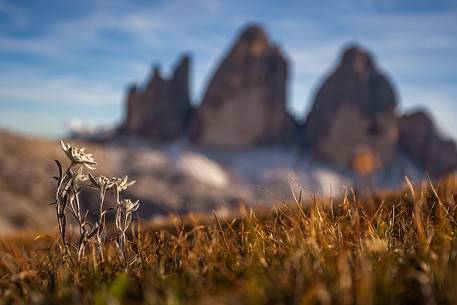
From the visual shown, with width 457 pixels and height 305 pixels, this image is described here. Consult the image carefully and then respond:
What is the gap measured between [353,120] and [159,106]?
59502 mm

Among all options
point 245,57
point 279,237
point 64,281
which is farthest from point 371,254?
point 245,57

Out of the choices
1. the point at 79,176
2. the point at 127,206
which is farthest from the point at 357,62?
the point at 79,176

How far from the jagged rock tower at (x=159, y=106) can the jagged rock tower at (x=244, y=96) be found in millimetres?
7264

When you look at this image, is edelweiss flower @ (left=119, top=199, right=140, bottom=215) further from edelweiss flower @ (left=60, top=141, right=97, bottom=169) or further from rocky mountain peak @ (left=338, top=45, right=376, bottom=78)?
rocky mountain peak @ (left=338, top=45, right=376, bottom=78)

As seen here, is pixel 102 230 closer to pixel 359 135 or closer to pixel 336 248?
pixel 336 248

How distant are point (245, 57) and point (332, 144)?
38.3 metres

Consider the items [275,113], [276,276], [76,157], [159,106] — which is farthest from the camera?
[275,113]

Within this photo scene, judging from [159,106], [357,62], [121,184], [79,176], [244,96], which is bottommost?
[159,106]

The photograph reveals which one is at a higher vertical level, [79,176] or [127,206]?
[79,176]

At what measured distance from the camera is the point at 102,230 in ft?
16.5

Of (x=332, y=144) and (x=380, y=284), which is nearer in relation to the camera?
(x=380, y=284)

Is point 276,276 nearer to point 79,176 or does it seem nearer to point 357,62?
point 79,176

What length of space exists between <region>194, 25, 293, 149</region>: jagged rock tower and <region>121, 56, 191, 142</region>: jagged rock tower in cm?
726

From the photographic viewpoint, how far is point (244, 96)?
149m
